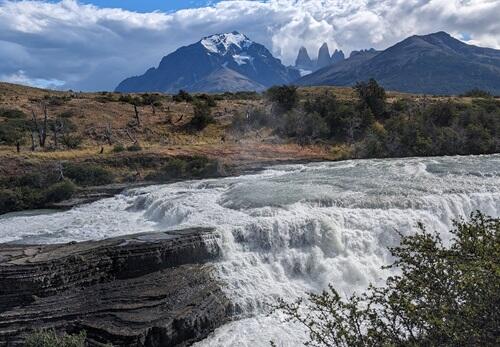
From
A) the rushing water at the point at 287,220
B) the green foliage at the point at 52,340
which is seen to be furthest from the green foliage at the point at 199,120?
the green foliage at the point at 52,340

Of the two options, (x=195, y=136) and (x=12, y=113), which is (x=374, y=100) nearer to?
(x=195, y=136)

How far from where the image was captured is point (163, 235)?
1778 centimetres

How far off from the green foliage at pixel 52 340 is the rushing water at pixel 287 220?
3430 mm

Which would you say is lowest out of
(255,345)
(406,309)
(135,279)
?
(255,345)

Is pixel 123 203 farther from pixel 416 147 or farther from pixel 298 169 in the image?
pixel 416 147

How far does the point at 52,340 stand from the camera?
461 inches

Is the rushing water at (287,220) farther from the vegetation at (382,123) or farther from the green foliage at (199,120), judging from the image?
the green foliage at (199,120)

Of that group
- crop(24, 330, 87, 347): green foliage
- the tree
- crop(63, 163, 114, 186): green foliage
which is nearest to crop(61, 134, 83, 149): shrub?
crop(63, 163, 114, 186): green foliage

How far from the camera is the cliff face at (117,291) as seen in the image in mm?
13125

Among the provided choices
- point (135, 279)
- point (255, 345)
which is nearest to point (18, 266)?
point (135, 279)

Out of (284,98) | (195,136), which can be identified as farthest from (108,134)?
(284,98)

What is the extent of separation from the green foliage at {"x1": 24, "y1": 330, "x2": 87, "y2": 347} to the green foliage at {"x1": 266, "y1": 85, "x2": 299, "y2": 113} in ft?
135

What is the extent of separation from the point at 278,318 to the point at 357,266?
4266 millimetres

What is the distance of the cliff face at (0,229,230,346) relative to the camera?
43.1 ft
